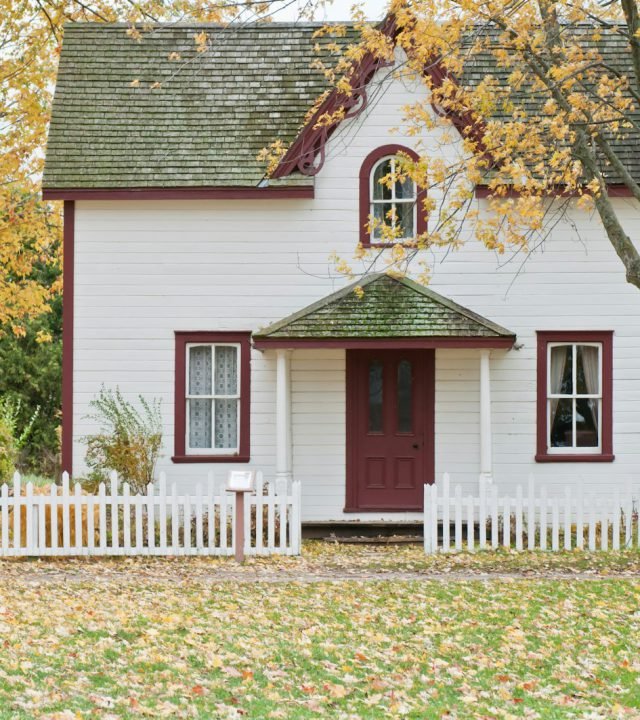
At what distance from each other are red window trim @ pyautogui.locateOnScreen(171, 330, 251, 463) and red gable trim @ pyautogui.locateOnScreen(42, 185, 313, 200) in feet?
6.92

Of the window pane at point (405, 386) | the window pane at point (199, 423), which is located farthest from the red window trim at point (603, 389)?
the window pane at point (199, 423)

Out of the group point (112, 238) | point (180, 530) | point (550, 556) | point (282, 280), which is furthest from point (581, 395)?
point (112, 238)

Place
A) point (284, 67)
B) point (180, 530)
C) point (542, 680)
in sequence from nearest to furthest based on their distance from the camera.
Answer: point (542, 680) < point (180, 530) < point (284, 67)

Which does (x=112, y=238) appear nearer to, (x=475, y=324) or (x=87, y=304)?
(x=87, y=304)

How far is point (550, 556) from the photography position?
1555 centimetres

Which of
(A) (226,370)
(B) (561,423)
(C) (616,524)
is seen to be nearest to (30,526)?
(A) (226,370)

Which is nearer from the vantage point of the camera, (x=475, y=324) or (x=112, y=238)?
(x=475, y=324)

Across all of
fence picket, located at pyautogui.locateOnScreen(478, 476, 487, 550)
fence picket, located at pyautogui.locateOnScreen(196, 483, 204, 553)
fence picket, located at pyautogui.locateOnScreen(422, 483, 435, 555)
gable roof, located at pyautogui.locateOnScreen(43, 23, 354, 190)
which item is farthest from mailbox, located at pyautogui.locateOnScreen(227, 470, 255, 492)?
gable roof, located at pyautogui.locateOnScreen(43, 23, 354, 190)

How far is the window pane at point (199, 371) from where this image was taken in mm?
18750

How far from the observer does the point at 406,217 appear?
738 inches

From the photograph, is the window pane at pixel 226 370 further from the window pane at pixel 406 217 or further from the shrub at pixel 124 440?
the window pane at pixel 406 217

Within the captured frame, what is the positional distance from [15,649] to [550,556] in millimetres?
8311

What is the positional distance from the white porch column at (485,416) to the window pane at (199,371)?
428 centimetres

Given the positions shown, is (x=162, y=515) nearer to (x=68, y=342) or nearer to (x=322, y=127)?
(x=68, y=342)
